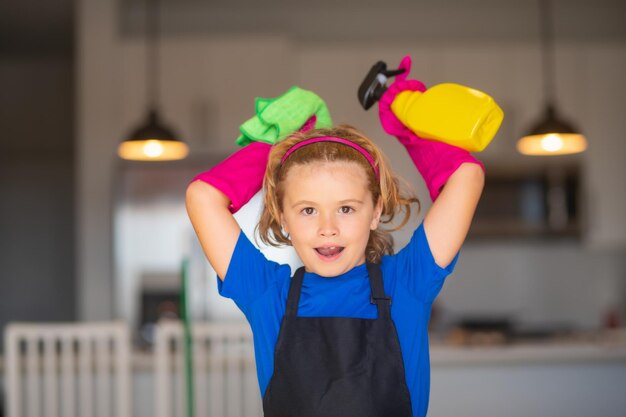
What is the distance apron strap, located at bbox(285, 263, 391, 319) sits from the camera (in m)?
1.05

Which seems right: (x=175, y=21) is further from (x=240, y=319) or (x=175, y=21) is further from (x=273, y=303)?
(x=273, y=303)

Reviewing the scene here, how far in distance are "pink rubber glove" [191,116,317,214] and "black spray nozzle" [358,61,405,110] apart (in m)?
0.10

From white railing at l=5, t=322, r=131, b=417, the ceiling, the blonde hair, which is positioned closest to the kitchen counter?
white railing at l=5, t=322, r=131, b=417

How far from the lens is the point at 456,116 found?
1.03 metres

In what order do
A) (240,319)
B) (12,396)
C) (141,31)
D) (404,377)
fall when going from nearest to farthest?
(404,377), (12,396), (240,319), (141,31)

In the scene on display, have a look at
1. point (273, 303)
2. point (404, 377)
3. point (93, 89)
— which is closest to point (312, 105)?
point (273, 303)

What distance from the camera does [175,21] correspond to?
14.4 ft

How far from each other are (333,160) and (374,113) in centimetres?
318

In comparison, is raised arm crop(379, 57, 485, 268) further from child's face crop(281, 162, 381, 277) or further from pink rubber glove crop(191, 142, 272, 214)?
pink rubber glove crop(191, 142, 272, 214)

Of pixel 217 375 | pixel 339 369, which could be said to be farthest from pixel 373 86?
pixel 217 375

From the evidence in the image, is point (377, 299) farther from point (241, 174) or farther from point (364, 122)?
point (364, 122)

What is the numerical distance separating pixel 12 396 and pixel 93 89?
79.6 inches

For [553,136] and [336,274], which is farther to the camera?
[553,136]

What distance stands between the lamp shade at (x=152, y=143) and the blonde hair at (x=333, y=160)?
1.82m
